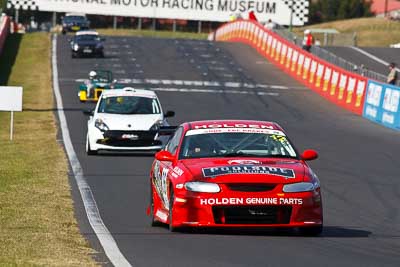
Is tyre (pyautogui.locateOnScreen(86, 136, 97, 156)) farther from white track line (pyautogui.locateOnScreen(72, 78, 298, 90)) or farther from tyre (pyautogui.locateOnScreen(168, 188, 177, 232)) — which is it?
white track line (pyautogui.locateOnScreen(72, 78, 298, 90))

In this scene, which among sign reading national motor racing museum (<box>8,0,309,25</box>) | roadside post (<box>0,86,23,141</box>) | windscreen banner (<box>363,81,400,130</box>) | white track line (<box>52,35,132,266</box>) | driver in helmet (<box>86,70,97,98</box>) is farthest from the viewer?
sign reading national motor racing museum (<box>8,0,309,25</box>)

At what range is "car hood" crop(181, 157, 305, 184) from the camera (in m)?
12.8

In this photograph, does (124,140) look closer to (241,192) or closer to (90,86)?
(241,192)

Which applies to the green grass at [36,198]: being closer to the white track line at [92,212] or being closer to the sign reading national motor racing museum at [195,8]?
the white track line at [92,212]

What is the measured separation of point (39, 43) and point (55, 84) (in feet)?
57.9

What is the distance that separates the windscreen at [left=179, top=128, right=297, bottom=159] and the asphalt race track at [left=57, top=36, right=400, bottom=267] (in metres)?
0.93

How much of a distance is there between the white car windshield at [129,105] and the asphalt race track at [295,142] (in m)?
1.09

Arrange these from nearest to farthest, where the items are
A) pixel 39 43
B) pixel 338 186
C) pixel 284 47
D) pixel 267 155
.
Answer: pixel 267 155 < pixel 338 186 < pixel 284 47 < pixel 39 43

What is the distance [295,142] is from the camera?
2955 cm

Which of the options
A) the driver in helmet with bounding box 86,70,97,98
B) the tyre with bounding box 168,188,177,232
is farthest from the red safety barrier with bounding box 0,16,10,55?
the tyre with bounding box 168,188,177,232

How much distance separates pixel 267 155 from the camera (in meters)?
13.9

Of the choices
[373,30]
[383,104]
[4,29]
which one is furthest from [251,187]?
[373,30]

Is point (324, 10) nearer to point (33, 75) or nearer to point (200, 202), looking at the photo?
point (33, 75)

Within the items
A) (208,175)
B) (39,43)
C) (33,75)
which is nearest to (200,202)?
Result: (208,175)
